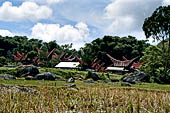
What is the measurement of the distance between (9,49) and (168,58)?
58.3 meters

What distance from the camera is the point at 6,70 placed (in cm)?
2523

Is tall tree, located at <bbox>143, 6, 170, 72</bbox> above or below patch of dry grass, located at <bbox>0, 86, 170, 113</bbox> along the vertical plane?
above

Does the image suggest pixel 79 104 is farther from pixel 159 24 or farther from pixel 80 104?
pixel 159 24

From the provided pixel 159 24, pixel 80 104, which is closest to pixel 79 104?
pixel 80 104

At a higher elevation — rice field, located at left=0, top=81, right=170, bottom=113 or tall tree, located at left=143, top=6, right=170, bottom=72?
tall tree, located at left=143, top=6, right=170, bottom=72

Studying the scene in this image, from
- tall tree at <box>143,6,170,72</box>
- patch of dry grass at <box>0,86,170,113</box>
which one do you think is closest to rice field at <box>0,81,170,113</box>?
patch of dry grass at <box>0,86,170,113</box>

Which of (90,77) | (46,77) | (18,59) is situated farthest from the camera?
(18,59)

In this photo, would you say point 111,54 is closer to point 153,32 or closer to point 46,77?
point 153,32

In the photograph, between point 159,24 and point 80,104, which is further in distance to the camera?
point 159,24

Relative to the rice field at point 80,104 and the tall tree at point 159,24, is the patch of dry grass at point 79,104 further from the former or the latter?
the tall tree at point 159,24

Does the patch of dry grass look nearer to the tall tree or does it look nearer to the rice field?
the rice field

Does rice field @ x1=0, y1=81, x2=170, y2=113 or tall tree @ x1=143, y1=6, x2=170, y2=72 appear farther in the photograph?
tall tree @ x1=143, y1=6, x2=170, y2=72

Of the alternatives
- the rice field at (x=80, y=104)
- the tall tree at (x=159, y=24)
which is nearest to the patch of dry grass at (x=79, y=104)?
the rice field at (x=80, y=104)

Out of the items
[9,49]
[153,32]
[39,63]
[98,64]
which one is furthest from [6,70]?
[9,49]
